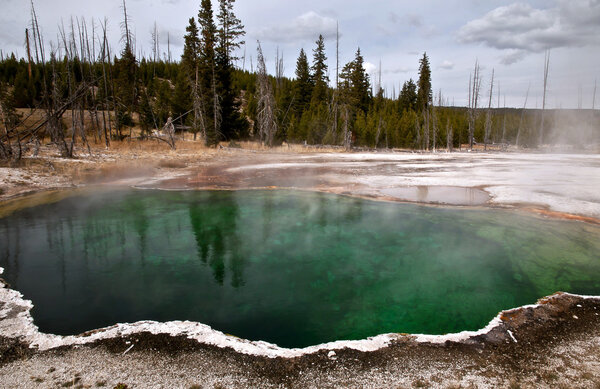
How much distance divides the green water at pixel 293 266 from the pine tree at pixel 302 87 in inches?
1465

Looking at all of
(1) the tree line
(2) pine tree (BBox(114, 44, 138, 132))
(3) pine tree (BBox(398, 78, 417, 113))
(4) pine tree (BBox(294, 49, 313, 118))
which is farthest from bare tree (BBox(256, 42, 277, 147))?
(3) pine tree (BBox(398, 78, 417, 113))

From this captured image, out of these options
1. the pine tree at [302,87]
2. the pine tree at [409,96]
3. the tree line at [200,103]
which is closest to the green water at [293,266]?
the tree line at [200,103]

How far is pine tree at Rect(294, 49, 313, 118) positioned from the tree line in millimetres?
134

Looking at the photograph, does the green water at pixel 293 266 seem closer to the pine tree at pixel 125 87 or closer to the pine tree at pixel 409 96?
the pine tree at pixel 125 87

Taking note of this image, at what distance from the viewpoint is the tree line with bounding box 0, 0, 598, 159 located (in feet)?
80.7

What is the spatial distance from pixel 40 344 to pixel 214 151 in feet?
Answer: 75.4

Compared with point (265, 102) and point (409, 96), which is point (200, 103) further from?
point (409, 96)

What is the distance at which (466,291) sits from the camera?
19.0ft

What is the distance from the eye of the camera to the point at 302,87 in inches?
1865

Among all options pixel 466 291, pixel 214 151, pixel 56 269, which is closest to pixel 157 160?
pixel 214 151

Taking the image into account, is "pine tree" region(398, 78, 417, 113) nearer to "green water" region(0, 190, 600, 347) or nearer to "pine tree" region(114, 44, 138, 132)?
"pine tree" region(114, 44, 138, 132)

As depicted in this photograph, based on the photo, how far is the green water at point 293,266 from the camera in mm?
4996

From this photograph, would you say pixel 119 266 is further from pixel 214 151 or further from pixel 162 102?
pixel 162 102

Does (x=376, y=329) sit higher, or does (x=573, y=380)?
(x=573, y=380)
